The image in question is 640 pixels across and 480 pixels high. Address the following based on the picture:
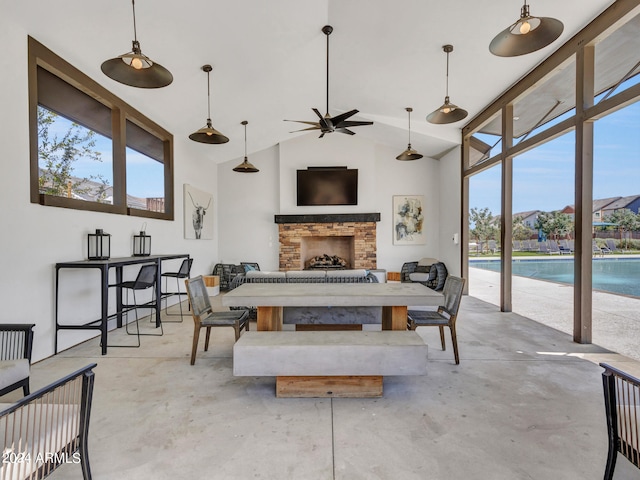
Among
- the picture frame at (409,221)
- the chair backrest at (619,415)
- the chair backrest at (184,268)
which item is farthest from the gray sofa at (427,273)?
the chair backrest at (619,415)

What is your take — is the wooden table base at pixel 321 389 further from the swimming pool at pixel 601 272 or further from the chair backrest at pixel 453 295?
the swimming pool at pixel 601 272

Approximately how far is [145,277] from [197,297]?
105 centimetres

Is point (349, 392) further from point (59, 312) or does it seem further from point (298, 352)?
point (59, 312)

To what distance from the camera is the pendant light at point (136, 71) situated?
2.27 metres

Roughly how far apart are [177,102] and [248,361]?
4.29m

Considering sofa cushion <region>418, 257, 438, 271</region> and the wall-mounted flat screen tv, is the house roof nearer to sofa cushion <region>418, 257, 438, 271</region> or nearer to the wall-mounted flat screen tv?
sofa cushion <region>418, 257, 438, 271</region>

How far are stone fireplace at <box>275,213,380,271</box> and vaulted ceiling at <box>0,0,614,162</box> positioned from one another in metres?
2.48

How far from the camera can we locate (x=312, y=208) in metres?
8.01

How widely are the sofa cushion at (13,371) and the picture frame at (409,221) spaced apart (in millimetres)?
7251

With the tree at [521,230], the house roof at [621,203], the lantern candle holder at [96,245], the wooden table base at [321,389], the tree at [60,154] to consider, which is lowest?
the wooden table base at [321,389]

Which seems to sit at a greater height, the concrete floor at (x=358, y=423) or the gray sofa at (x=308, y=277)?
the gray sofa at (x=308, y=277)

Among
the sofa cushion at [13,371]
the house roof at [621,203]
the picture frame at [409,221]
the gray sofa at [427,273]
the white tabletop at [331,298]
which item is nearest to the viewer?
the sofa cushion at [13,371]

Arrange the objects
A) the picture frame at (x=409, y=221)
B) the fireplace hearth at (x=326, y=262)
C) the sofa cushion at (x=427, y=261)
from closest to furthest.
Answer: the sofa cushion at (x=427, y=261) → the fireplace hearth at (x=326, y=262) → the picture frame at (x=409, y=221)

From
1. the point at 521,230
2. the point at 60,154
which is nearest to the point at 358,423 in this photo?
the point at 60,154
